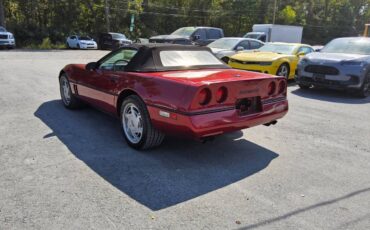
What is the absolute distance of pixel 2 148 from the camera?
4328mm

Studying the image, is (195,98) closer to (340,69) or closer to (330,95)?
(340,69)

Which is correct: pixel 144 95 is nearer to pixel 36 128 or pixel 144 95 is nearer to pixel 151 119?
pixel 151 119

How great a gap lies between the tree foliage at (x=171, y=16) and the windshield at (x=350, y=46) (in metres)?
28.7

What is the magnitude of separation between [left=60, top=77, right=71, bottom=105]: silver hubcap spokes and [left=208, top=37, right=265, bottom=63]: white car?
6.84 meters

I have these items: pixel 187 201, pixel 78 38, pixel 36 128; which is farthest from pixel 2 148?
pixel 78 38

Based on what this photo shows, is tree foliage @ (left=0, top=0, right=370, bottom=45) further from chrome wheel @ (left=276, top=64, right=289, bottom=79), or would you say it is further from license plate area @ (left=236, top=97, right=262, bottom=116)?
license plate area @ (left=236, top=97, right=262, bottom=116)

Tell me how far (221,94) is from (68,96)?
11.7 feet

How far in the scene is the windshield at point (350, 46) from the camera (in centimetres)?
954

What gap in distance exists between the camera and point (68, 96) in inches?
249

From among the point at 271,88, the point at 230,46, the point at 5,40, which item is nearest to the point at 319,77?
the point at 230,46


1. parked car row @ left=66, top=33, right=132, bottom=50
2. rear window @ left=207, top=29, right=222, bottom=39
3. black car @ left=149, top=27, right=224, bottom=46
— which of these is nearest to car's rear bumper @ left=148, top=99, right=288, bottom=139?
black car @ left=149, top=27, right=224, bottom=46

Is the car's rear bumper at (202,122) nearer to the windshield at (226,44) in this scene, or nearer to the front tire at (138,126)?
the front tire at (138,126)

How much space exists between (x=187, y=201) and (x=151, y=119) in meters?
1.24

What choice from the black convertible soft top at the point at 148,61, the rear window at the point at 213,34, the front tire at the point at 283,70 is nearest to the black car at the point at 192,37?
the rear window at the point at 213,34
